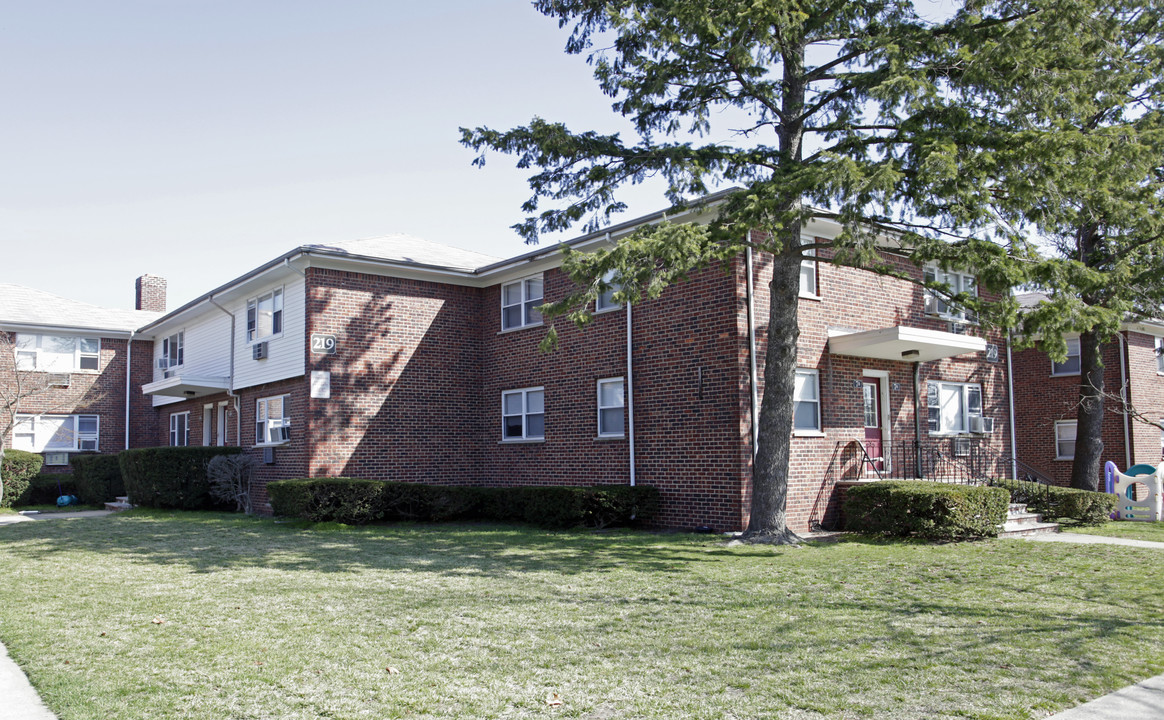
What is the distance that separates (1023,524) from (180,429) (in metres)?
23.3

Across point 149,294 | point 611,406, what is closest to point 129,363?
point 149,294

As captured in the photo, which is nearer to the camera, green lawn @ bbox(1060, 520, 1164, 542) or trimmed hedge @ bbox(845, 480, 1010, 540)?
trimmed hedge @ bbox(845, 480, 1010, 540)

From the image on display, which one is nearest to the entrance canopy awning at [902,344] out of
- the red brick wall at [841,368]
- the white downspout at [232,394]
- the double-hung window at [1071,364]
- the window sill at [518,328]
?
the red brick wall at [841,368]

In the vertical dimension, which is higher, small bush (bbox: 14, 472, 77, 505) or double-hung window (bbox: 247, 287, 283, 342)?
double-hung window (bbox: 247, 287, 283, 342)

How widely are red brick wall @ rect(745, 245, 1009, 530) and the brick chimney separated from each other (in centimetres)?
2758

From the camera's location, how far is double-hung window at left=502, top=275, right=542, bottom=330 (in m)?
19.4

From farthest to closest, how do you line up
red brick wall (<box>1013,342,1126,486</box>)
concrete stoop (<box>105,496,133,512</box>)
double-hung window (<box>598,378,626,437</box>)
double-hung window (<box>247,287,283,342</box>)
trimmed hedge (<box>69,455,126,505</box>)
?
red brick wall (<box>1013,342,1126,486</box>) < trimmed hedge (<box>69,455,126,505</box>) < concrete stoop (<box>105,496,133,512</box>) < double-hung window (<box>247,287,283,342</box>) < double-hung window (<box>598,378,626,437</box>)

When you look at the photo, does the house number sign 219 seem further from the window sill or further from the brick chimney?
the brick chimney

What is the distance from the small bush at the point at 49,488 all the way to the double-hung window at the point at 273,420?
333 inches

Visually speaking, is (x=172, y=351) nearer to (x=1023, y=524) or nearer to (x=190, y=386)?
(x=190, y=386)

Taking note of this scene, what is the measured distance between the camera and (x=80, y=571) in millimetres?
10492

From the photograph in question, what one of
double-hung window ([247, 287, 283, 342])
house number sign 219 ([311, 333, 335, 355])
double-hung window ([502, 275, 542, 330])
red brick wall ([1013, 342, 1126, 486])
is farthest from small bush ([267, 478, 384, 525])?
red brick wall ([1013, 342, 1126, 486])

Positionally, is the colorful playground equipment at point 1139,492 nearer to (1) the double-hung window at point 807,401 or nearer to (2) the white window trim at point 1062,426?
(2) the white window trim at point 1062,426

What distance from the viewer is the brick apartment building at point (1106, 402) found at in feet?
79.6
